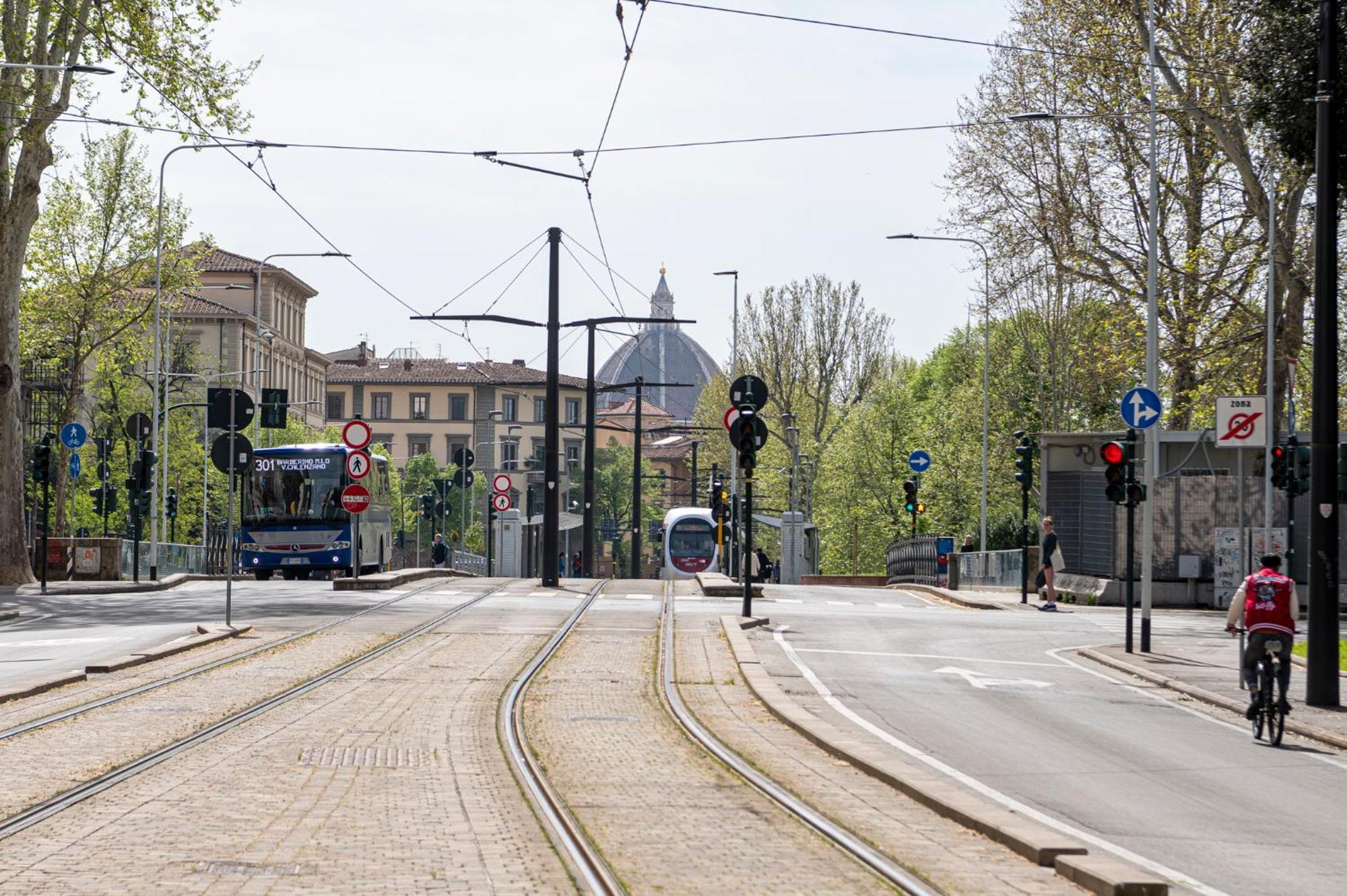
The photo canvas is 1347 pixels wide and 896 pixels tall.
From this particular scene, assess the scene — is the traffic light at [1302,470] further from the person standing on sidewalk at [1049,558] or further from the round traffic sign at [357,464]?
the round traffic sign at [357,464]

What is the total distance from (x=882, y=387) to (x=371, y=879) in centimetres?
7376

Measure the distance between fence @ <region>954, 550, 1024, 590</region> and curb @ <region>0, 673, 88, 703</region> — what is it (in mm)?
27309

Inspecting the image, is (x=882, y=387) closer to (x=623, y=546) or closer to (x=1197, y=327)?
(x=1197, y=327)

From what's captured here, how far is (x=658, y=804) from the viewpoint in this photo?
982cm

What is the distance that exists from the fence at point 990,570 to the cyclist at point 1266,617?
80.0 ft

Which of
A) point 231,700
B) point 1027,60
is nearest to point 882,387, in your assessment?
point 1027,60

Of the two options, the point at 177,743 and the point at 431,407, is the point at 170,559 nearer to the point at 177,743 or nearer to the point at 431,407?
the point at 177,743

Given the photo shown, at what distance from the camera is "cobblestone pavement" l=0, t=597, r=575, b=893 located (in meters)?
7.37

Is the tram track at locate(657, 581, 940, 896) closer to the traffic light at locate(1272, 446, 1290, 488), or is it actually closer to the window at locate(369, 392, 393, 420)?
the traffic light at locate(1272, 446, 1290, 488)

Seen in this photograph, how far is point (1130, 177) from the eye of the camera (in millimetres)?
40500

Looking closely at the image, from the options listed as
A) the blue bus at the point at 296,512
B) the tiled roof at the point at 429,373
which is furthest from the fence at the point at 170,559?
the tiled roof at the point at 429,373

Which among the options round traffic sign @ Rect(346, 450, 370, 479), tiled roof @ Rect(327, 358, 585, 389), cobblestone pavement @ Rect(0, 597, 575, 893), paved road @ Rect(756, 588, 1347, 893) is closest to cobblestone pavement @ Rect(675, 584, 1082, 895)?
paved road @ Rect(756, 588, 1347, 893)

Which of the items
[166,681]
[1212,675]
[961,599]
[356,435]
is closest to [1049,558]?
[961,599]

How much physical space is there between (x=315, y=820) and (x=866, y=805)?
3160mm
